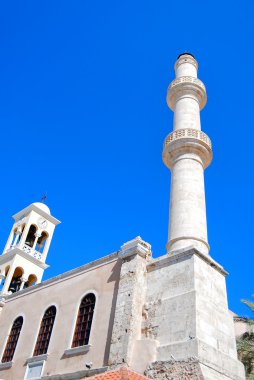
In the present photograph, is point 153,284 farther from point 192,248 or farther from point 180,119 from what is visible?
point 180,119

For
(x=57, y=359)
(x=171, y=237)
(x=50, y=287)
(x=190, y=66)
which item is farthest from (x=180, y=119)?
(x=57, y=359)

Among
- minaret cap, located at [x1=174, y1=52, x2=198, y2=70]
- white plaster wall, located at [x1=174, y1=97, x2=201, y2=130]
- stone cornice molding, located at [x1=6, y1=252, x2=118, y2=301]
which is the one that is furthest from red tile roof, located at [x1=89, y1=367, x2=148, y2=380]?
minaret cap, located at [x1=174, y1=52, x2=198, y2=70]

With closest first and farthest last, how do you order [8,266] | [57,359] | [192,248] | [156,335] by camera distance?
[156,335]
[192,248]
[57,359]
[8,266]

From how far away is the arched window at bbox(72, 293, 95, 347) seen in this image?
10133mm

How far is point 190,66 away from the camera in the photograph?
16.7 metres

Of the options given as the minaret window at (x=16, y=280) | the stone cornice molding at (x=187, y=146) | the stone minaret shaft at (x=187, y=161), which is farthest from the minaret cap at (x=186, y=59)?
the minaret window at (x=16, y=280)

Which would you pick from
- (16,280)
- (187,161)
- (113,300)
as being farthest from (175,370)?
(16,280)

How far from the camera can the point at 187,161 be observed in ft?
40.4

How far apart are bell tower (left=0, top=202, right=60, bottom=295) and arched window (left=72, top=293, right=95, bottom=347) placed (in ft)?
30.8

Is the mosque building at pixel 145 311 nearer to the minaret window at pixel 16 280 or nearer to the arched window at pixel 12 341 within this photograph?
the arched window at pixel 12 341

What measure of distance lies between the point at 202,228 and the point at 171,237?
0.94 m

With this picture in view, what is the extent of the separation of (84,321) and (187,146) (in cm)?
631

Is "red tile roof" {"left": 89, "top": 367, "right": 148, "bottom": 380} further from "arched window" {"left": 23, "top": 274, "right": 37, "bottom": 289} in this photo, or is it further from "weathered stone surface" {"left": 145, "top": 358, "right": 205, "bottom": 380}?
"arched window" {"left": 23, "top": 274, "right": 37, "bottom": 289}

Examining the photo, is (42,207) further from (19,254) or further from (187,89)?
(187,89)
